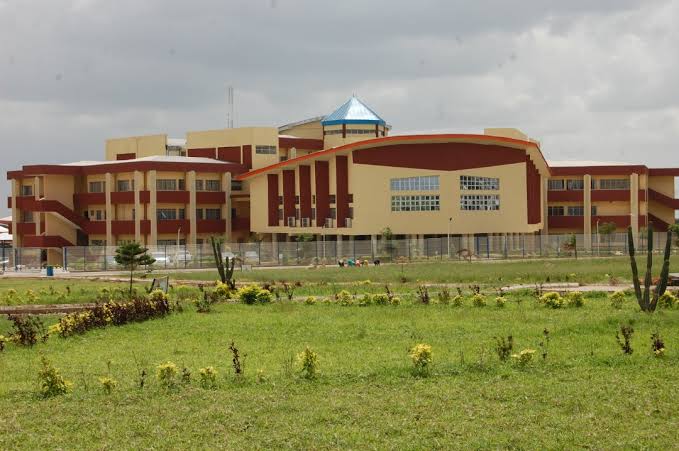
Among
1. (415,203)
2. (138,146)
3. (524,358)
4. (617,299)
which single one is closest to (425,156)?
(415,203)

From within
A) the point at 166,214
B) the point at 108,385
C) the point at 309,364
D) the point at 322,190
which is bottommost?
the point at 108,385

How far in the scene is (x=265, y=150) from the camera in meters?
76.6

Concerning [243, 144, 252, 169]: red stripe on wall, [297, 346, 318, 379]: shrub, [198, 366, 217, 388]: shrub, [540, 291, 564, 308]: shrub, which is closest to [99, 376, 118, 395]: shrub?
[198, 366, 217, 388]: shrub

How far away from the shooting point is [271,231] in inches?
2813

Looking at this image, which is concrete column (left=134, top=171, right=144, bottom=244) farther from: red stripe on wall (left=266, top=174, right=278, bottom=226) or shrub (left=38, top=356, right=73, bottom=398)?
shrub (left=38, top=356, right=73, bottom=398)

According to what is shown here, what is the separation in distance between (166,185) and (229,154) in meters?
8.02

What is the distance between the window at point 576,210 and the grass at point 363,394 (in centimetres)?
6431

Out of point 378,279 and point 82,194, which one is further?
point 82,194

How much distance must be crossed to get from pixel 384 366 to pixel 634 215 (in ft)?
231

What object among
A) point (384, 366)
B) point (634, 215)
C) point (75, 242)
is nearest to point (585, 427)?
point (384, 366)

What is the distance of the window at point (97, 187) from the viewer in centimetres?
7275

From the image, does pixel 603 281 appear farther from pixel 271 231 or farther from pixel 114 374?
pixel 271 231

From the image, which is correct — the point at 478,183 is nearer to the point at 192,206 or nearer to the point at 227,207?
the point at 227,207

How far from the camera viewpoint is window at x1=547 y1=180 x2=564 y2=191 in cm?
8244
